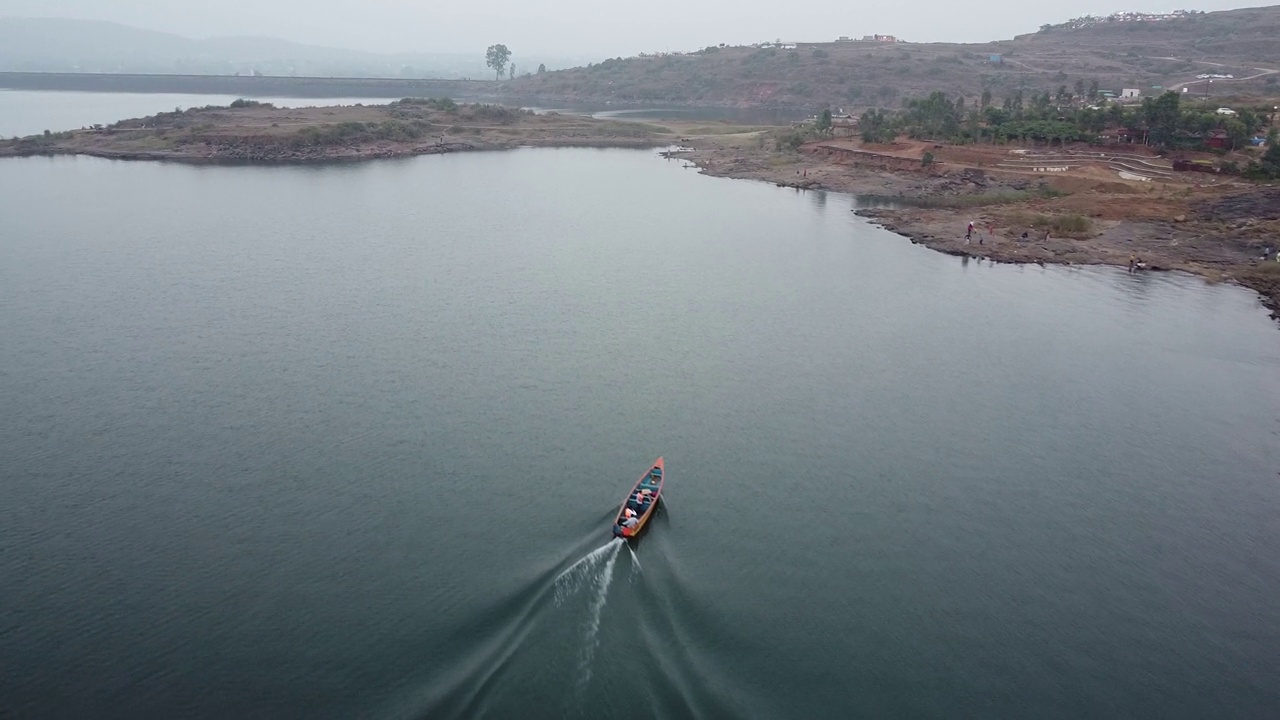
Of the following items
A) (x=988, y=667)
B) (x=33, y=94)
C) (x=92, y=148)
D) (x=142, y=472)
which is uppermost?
(x=33, y=94)

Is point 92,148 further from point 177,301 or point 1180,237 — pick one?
point 1180,237

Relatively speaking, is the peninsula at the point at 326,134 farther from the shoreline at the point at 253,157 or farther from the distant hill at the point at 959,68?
the distant hill at the point at 959,68

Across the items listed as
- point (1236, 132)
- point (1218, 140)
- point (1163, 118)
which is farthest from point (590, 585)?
point (1218, 140)

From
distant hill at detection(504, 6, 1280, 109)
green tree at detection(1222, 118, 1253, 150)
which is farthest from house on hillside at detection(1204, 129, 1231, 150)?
distant hill at detection(504, 6, 1280, 109)

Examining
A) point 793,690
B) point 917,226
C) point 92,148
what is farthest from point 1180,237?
point 92,148

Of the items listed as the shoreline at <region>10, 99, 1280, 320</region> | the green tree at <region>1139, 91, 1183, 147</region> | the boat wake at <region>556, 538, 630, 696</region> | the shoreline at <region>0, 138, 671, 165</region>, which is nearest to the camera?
the boat wake at <region>556, 538, 630, 696</region>

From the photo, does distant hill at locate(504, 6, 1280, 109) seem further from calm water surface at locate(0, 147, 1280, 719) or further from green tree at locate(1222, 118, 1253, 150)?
calm water surface at locate(0, 147, 1280, 719)

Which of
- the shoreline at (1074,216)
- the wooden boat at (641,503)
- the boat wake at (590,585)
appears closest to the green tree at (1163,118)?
the shoreline at (1074,216)
